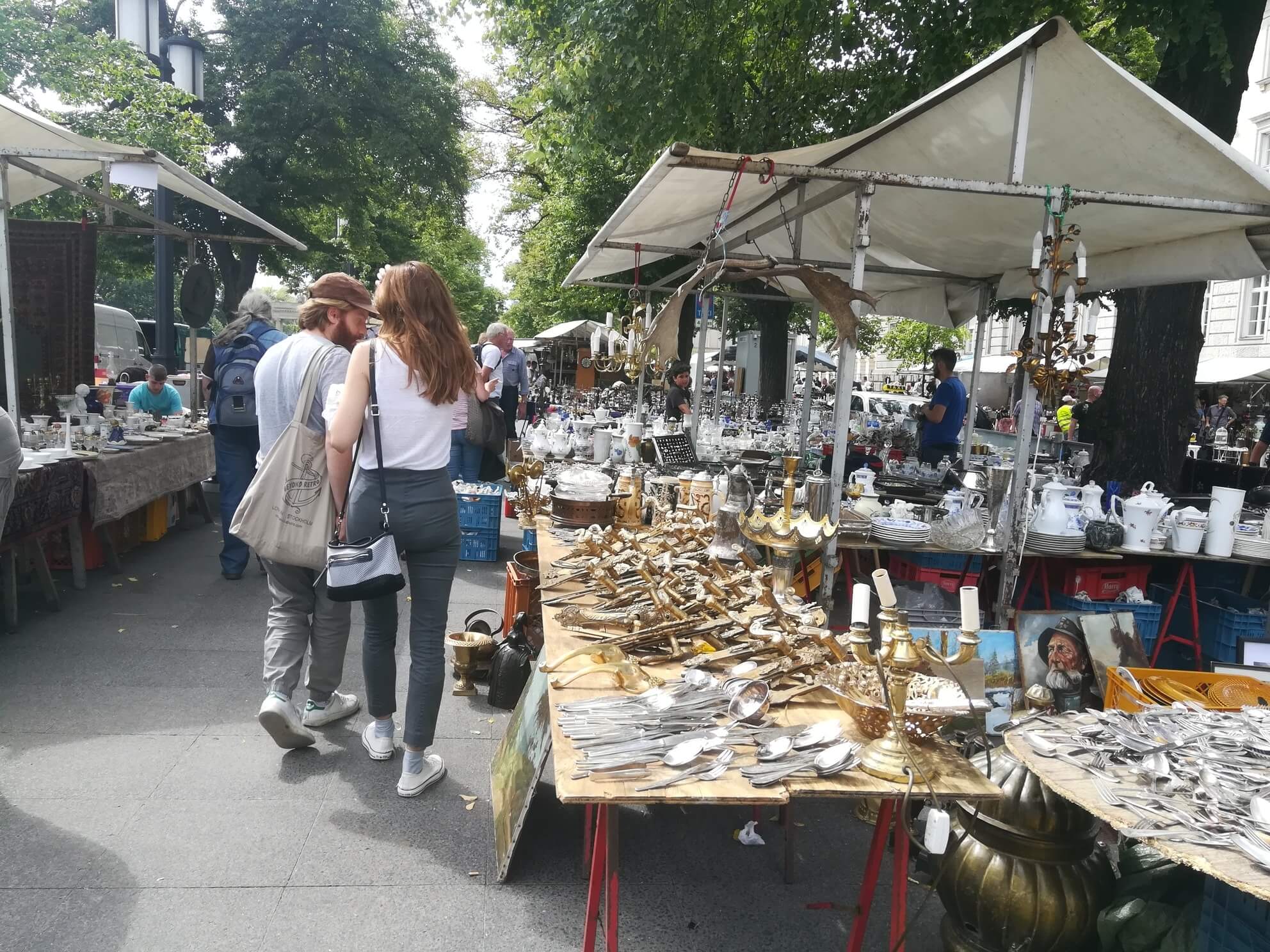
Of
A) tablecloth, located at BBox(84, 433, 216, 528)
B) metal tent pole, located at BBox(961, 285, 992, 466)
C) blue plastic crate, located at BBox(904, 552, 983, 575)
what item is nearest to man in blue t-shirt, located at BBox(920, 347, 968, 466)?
metal tent pole, located at BBox(961, 285, 992, 466)

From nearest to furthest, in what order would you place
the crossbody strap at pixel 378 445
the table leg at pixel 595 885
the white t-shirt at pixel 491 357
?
the table leg at pixel 595 885
the crossbody strap at pixel 378 445
the white t-shirt at pixel 491 357

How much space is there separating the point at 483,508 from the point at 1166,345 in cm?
566

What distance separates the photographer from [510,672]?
13.4ft

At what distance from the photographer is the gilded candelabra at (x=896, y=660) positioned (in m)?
2.02

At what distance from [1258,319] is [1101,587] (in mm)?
21969

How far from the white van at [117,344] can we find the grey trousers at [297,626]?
13.8 meters

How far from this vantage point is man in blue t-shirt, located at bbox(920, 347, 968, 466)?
25.7 ft

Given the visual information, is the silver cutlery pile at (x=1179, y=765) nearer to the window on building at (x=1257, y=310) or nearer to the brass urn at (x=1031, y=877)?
the brass urn at (x=1031, y=877)

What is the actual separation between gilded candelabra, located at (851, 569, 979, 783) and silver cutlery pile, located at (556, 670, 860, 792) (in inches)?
3.0

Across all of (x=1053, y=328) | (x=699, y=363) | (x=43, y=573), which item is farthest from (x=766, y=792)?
(x=699, y=363)

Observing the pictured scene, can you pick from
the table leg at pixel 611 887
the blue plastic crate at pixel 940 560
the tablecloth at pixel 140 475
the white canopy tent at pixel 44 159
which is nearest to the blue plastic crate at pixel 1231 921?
the table leg at pixel 611 887

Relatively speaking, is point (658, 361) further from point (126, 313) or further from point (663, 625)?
point (126, 313)

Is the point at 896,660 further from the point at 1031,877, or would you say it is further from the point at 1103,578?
the point at 1103,578

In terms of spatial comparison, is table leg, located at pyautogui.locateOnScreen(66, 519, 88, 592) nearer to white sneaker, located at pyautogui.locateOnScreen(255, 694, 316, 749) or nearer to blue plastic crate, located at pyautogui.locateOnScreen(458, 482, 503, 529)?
blue plastic crate, located at pyautogui.locateOnScreen(458, 482, 503, 529)
